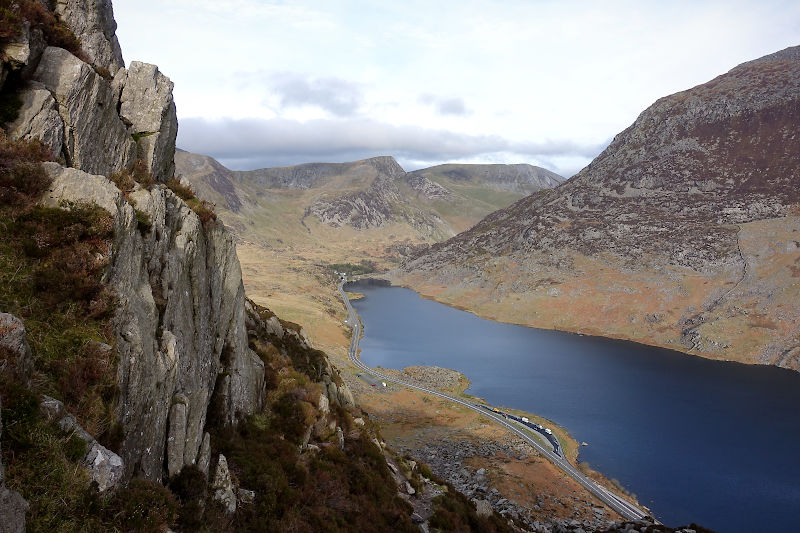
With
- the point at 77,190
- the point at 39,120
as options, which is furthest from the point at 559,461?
the point at 39,120

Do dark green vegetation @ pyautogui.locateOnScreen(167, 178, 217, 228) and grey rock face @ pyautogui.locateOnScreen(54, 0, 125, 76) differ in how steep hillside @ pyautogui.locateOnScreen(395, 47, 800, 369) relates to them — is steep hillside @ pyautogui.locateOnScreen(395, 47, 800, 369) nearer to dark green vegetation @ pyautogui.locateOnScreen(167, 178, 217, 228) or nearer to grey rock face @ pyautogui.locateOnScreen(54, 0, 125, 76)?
dark green vegetation @ pyautogui.locateOnScreen(167, 178, 217, 228)

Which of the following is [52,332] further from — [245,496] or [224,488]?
[245,496]

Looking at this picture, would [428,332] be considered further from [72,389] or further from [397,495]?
[72,389]

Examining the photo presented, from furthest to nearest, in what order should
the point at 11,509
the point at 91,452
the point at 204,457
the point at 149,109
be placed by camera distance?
the point at 149,109
the point at 204,457
the point at 91,452
the point at 11,509

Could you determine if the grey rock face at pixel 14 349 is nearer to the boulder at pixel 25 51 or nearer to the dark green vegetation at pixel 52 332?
the dark green vegetation at pixel 52 332

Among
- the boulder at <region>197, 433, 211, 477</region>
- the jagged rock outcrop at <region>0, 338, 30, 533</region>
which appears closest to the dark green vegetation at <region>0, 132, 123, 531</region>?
the jagged rock outcrop at <region>0, 338, 30, 533</region>

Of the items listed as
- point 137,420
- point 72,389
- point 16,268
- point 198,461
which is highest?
point 16,268

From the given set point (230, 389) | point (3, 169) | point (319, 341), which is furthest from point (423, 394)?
point (3, 169)

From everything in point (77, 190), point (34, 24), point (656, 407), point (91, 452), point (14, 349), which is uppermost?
point (34, 24)
